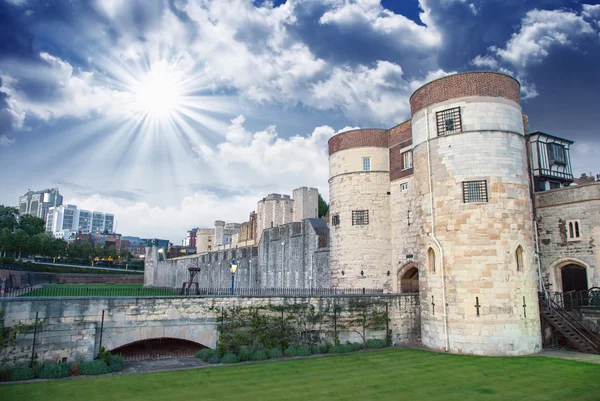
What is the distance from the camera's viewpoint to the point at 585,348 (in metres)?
18.3

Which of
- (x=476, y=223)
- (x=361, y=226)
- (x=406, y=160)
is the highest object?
(x=406, y=160)

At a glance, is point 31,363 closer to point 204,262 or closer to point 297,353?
point 297,353

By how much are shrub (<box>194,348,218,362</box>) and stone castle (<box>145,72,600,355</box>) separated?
9.94 meters

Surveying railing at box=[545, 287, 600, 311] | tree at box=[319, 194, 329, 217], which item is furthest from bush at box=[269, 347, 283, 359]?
tree at box=[319, 194, 329, 217]

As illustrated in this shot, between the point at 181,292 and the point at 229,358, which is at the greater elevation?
the point at 181,292

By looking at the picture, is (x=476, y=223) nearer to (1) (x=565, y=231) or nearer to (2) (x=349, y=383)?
(1) (x=565, y=231)

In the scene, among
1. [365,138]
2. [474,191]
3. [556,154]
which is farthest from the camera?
[365,138]

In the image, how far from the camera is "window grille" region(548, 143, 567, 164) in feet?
82.0

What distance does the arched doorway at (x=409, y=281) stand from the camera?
25938 millimetres

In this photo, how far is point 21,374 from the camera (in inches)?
536

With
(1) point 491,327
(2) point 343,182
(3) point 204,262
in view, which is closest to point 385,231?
(2) point 343,182

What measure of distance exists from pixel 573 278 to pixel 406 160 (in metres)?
10.9

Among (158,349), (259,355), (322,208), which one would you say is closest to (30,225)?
(322,208)

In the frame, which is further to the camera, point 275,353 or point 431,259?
point 431,259
